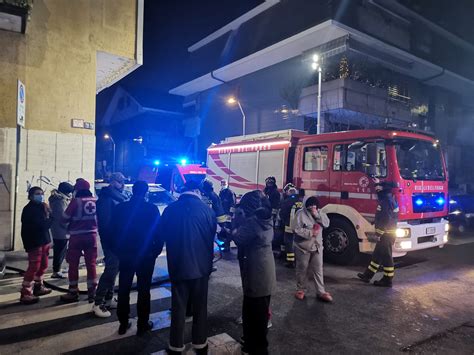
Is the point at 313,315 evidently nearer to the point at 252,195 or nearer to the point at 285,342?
the point at 285,342

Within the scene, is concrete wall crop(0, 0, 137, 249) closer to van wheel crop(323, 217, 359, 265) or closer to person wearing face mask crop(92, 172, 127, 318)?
person wearing face mask crop(92, 172, 127, 318)

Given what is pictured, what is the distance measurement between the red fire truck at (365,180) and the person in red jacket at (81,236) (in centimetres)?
508

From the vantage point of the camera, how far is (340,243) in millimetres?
7816

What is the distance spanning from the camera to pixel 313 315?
4.93m

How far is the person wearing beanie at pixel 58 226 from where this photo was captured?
6.20 metres

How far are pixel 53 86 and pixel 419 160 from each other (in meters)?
9.03

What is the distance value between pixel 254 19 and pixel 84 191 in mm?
16974

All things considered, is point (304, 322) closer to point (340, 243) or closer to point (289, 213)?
point (289, 213)

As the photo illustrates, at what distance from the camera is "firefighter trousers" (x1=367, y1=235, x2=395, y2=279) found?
6.33 metres

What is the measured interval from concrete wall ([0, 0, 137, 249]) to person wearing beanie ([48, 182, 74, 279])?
9.21 ft

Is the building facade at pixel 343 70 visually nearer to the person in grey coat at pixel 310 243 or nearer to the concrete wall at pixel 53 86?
the concrete wall at pixel 53 86

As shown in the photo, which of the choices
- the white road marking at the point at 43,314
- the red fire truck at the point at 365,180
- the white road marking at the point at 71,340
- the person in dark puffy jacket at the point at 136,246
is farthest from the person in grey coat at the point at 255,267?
the red fire truck at the point at 365,180

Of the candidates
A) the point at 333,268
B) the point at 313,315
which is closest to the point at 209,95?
the point at 333,268

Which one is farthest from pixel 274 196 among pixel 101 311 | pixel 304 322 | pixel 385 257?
pixel 101 311
